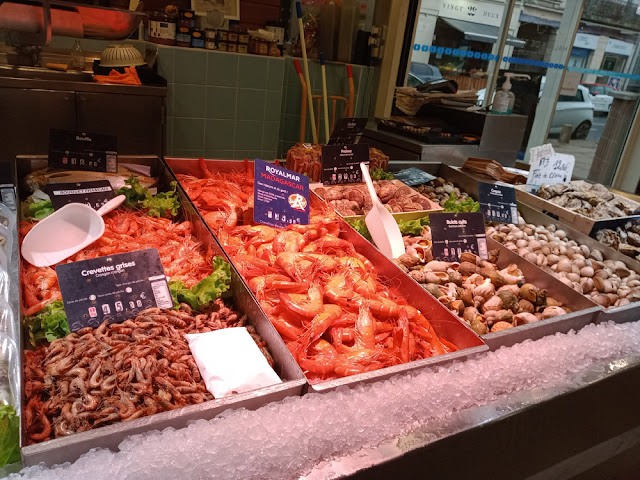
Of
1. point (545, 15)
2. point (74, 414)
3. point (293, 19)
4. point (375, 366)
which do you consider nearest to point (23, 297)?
point (74, 414)

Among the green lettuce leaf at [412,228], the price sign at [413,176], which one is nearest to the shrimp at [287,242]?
the green lettuce leaf at [412,228]

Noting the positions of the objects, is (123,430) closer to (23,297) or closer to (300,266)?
(23,297)

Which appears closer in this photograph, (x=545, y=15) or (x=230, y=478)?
(x=230, y=478)

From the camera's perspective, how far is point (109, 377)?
141cm

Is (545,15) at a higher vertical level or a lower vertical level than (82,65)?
higher

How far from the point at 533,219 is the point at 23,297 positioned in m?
3.00

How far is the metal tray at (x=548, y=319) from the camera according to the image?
186cm

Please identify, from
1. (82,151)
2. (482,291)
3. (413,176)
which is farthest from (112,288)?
(413,176)

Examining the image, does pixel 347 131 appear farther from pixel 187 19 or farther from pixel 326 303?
pixel 187 19

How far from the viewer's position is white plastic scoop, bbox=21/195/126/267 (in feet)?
6.66

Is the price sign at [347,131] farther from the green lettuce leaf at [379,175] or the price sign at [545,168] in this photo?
the price sign at [545,168]

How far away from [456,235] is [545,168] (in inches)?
66.1

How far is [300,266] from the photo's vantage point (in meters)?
2.12

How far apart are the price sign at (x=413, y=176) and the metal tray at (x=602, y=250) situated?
72 centimetres
